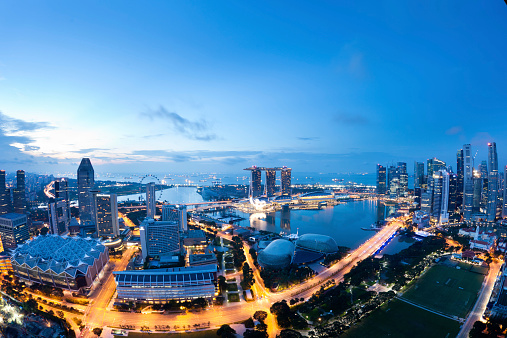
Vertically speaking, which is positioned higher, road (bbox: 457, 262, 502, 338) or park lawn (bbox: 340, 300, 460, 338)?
park lawn (bbox: 340, 300, 460, 338)

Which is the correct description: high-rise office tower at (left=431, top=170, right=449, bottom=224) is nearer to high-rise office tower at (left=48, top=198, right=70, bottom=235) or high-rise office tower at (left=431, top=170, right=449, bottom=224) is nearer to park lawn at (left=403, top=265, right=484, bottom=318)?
park lawn at (left=403, top=265, right=484, bottom=318)

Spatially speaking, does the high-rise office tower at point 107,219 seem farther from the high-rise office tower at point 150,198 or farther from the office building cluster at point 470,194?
the office building cluster at point 470,194

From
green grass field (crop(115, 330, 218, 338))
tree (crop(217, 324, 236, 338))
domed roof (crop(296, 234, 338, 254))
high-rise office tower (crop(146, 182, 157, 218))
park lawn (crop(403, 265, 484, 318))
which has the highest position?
high-rise office tower (crop(146, 182, 157, 218))

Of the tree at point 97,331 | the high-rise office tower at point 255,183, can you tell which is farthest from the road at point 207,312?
the high-rise office tower at point 255,183

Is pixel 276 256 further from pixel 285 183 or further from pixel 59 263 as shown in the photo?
pixel 285 183

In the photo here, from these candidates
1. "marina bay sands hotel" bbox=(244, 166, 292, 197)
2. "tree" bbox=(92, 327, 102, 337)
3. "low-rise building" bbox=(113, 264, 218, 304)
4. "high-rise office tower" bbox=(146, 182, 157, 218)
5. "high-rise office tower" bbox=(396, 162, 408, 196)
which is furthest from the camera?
"marina bay sands hotel" bbox=(244, 166, 292, 197)

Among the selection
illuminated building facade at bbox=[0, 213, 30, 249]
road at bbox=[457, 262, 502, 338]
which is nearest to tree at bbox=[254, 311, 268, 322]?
road at bbox=[457, 262, 502, 338]

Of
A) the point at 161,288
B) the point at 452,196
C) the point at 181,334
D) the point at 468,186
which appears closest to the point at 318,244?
the point at 161,288
